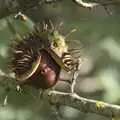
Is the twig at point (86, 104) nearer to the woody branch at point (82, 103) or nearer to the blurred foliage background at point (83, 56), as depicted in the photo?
the woody branch at point (82, 103)

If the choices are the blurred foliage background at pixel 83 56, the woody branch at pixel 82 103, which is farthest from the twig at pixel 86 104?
the blurred foliage background at pixel 83 56

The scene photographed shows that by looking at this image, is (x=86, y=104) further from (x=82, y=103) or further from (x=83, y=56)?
(x=83, y=56)

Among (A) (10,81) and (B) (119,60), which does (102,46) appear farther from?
(A) (10,81)

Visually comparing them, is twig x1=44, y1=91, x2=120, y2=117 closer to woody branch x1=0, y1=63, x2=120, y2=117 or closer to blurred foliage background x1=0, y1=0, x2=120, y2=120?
woody branch x1=0, y1=63, x2=120, y2=117

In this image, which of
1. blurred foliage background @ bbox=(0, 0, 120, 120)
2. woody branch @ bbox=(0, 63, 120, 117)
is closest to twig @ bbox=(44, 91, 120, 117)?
woody branch @ bbox=(0, 63, 120, 117)

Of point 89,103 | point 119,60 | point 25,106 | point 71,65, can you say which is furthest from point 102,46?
point 89,103

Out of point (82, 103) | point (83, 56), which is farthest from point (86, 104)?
point (83, 56)
